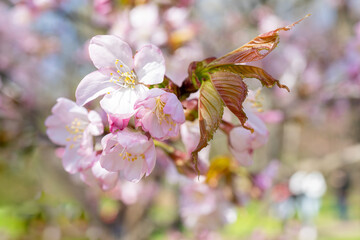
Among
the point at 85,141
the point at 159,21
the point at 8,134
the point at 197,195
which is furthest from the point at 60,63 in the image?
the point at 85,141

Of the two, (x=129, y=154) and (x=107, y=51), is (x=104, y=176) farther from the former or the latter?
(x=107, y=51)

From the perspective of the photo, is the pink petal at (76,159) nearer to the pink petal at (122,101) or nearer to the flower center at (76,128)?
the flower center at (76,128)

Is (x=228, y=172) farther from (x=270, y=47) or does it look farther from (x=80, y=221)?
(x=80, y=221)

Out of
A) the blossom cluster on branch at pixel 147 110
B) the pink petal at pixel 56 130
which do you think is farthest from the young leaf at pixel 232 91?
the pink petal at pixel 56 130

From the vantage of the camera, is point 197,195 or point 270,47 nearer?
point 270,47

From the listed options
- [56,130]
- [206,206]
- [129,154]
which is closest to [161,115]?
[129,154]

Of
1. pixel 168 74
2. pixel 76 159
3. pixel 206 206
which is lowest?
pixel 206 206
